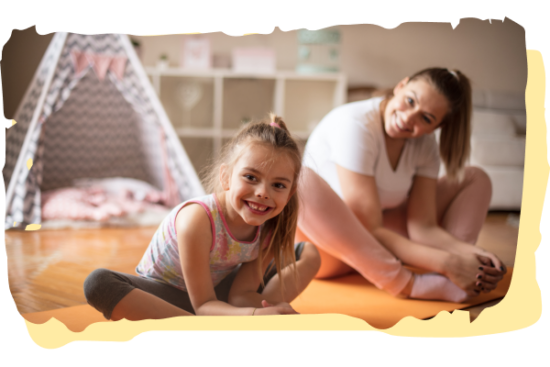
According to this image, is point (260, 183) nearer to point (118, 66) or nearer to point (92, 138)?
point (118, 66)

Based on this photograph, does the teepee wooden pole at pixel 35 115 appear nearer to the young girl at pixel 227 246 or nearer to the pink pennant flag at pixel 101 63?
the pink pennant flag at pixel 101 63

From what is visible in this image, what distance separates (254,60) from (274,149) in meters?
2.07

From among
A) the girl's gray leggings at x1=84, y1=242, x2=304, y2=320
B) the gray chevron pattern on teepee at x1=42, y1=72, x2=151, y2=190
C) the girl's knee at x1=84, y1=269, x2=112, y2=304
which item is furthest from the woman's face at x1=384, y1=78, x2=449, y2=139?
the gray chevron pattern on teepee at x1=42, y1=72, x2=151, y2=190

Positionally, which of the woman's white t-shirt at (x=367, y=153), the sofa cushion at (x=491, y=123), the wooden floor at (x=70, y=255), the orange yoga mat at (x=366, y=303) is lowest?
the orange yoga mat at (x=366, y=303)

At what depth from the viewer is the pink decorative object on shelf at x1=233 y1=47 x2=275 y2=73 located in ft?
8.57

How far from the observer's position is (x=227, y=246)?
28.0 inches

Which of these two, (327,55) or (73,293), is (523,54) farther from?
(327,55)

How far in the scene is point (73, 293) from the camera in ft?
2.77

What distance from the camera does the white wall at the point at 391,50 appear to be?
25.6 inches

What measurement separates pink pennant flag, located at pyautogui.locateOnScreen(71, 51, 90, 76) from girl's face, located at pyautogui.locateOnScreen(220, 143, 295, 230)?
1.38m

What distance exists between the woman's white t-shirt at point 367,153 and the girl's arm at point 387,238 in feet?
0.08

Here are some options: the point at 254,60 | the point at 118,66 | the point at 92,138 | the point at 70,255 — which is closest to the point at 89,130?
the point at 92,138

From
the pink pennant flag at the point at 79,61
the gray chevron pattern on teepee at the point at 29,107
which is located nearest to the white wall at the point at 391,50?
the pink pennant flag at the point at 79,61

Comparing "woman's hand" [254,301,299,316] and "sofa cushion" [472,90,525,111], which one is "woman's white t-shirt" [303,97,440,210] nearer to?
"sofa cushion" [472,90,525,111]
